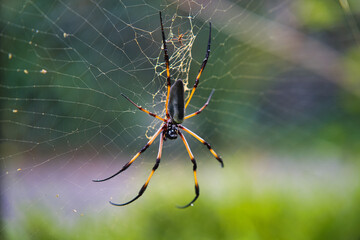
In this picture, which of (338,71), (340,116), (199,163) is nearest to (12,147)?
(199,163)

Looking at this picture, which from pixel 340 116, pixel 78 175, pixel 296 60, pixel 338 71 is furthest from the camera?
pixel 78 175

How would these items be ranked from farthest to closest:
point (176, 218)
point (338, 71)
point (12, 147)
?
point (338, 71) < point (12, 147) < point (176, 218)

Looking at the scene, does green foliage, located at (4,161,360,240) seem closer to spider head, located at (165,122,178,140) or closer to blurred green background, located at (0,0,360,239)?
blurred green background, located at (0,0,360,239)

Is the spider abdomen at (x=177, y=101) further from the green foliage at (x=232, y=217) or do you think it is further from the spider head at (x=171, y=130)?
the green foliage at (x=232, y=217)

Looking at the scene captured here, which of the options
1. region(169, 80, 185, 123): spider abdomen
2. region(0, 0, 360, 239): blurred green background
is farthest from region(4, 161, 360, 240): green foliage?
region(169, 80, 185, 123): spider abdomen

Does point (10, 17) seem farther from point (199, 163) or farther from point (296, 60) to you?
point (296, 60)

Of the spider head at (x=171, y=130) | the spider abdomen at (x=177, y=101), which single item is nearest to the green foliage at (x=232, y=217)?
the spider head at (x=171, y=130)
